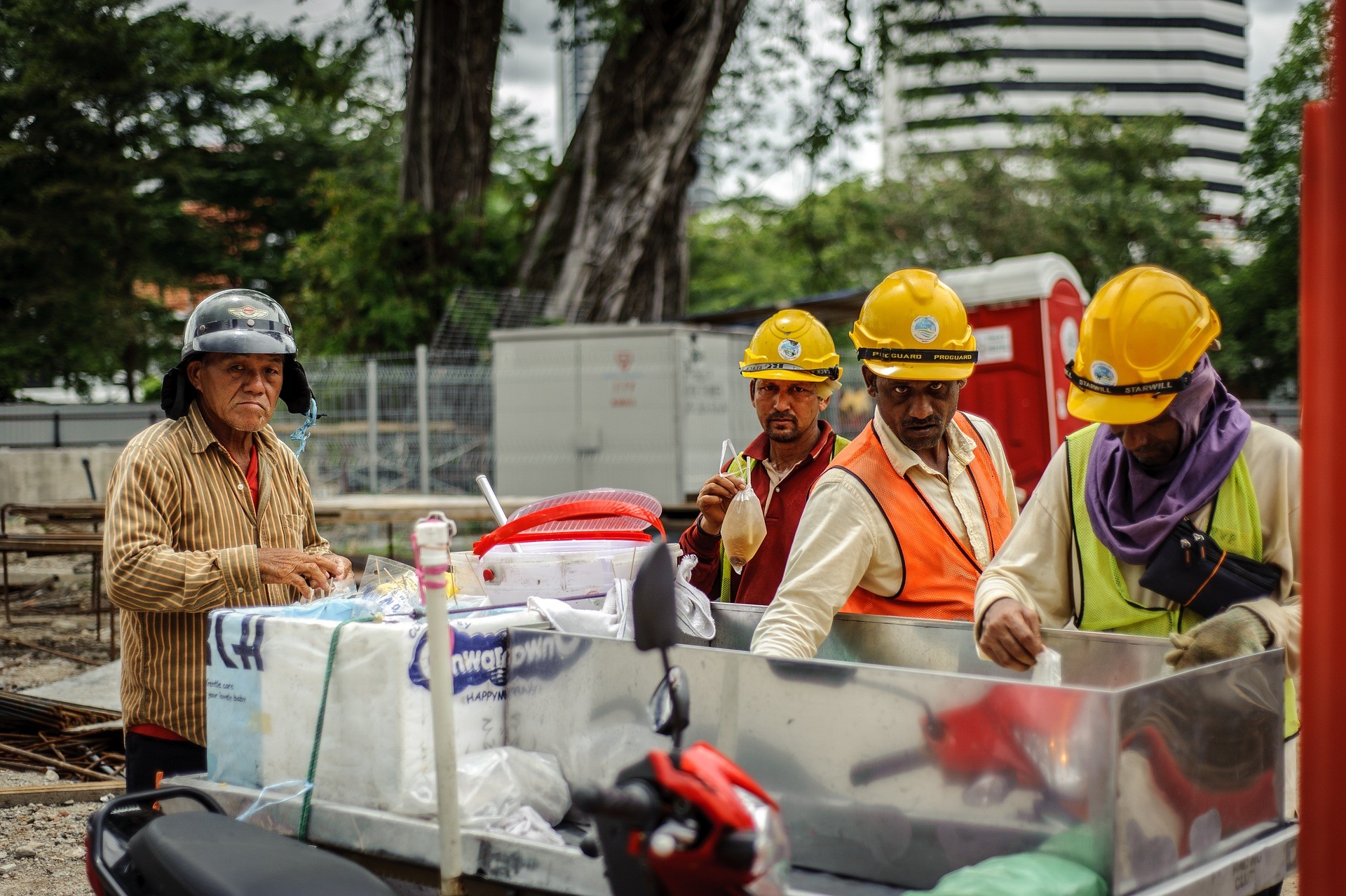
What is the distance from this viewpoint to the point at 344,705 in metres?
2.40

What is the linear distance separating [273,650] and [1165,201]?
35137 mm

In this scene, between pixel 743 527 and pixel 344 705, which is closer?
pixel 344 705

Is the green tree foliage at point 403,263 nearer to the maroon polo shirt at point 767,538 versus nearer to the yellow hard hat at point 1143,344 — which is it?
the maroon polo shirt at point 767,538

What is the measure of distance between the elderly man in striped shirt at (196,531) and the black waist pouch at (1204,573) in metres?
2.01

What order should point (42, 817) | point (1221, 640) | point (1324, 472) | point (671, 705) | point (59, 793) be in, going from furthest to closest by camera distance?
point (59, 793) < point (42, 817) < point (1221, 640) < point (671, 705) < point (1324, 472)

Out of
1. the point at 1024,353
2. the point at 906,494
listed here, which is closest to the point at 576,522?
the point at 906,494

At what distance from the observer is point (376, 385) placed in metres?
13.0

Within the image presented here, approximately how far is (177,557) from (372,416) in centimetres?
1036

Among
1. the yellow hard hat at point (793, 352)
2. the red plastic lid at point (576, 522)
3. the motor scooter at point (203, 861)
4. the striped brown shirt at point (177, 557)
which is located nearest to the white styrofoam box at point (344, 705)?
the motor scooter at point (203, 861)

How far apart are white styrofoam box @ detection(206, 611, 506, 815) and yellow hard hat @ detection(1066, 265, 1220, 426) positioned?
1371mm

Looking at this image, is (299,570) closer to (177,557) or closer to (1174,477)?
(177,557)

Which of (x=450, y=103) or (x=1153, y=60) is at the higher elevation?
(x=1153, y=60)

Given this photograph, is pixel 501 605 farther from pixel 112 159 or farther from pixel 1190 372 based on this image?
pixel 112 159

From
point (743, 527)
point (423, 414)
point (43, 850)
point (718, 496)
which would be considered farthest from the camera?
point (423, 414)
